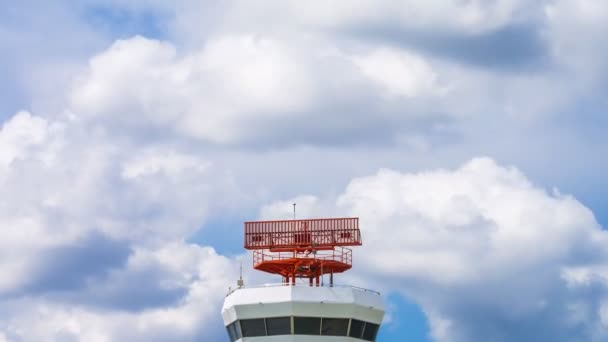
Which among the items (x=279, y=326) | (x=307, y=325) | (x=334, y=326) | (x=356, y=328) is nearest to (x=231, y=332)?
(x=279, y=326)

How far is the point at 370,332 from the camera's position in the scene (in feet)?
467

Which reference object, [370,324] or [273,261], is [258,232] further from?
[370,324]

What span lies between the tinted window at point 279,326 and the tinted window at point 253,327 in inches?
24.6

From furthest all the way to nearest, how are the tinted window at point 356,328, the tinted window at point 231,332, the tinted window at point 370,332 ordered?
the tinted window at point 231,332
the tinted window at point 370,332
the tinted window at point 356,328

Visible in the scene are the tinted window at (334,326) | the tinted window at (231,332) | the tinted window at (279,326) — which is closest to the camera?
the tinted window at (279,326)

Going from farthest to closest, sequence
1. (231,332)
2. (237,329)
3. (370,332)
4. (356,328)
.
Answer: (231,332), (370,332), (237,329), (356,328)

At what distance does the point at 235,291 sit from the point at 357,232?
11.3 metres

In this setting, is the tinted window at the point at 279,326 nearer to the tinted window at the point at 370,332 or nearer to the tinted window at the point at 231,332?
the tinted window at the point at 231,332

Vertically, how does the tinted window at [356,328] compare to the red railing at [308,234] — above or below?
below

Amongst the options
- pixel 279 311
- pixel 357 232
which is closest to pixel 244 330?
pixel 279 311

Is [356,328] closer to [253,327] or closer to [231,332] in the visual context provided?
[253,327]

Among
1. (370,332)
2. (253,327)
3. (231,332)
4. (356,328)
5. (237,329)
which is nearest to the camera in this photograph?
(253,327)

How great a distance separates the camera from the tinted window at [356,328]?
140000mm

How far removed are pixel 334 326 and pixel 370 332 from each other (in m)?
4.24
